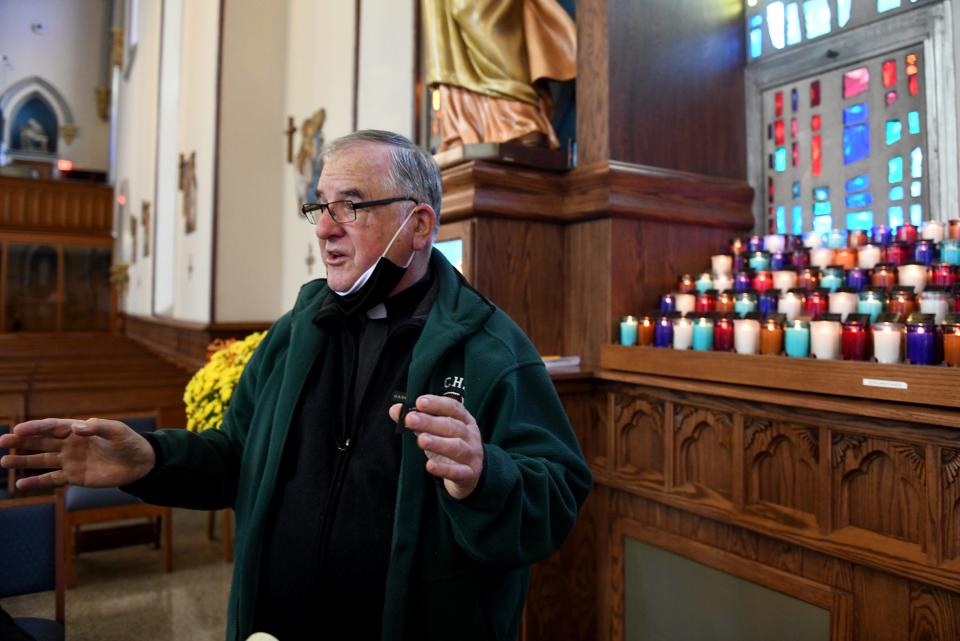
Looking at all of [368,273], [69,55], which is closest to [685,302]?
[368,273]

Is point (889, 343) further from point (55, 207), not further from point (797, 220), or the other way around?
point (55, 207)

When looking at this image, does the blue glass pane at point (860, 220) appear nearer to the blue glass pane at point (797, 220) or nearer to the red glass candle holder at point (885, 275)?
the blue glass pane at point (797, 220)

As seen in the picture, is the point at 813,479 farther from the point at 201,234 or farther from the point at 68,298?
the point at 68,298

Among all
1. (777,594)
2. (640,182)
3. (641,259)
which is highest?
(640,182)

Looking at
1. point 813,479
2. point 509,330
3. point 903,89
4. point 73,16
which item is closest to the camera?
point 509,330

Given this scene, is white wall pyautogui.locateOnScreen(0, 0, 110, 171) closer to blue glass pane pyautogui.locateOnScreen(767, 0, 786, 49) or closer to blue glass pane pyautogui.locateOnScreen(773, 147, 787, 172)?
blue glass pane pyautogui.locateOnScreen(767, 0, 786, 49)

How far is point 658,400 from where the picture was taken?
8.23 feet

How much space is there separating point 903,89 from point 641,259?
1236 mm

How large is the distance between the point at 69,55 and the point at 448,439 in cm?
1965

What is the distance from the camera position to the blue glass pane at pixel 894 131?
2844 mm

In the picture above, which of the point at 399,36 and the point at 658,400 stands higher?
the point at 399,36

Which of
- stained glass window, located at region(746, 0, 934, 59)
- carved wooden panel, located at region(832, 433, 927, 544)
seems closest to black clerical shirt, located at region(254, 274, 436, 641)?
carved wooden panel, located at region(832, 433, 927, 544)

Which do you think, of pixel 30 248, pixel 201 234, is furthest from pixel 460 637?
pixel 30 248

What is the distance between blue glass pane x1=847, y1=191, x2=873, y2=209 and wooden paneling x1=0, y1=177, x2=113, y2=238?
16320 mm
